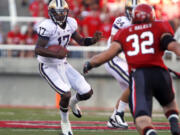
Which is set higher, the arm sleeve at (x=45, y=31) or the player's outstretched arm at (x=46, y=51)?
the arm sleeve at (x=45, y=31)

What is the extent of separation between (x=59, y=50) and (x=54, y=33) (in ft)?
1.22

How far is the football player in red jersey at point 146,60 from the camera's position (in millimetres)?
5566

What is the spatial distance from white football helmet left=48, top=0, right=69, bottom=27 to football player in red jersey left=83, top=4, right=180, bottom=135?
207 cm

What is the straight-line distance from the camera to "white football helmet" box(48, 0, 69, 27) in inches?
303

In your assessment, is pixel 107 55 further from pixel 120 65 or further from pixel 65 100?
pixel 120 65

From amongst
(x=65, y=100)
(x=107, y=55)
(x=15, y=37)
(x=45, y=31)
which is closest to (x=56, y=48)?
(x=45, y=31)

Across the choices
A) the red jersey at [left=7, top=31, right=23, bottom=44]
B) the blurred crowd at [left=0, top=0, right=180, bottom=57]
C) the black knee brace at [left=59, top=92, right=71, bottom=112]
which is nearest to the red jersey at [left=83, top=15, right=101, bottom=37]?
the blurred crowd at [left=0, top=0, right=180, bottom=57]

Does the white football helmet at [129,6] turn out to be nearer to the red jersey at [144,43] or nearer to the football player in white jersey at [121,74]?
the football player in white jersey at [121,74]

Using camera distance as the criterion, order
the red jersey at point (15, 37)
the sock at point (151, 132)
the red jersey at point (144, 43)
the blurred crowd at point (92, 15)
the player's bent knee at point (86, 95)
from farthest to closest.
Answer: the red jersey at point (15, 37) → the blurred crowd at point (92, 15) → the player's bent knee at point (86, 95) → the red jersey at point (144, 43) → the sock at point (151, 132)

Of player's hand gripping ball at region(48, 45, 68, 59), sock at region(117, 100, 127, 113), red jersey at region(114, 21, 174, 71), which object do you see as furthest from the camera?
sock at region(117, 100, 127, 113)

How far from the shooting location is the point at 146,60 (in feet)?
18.4

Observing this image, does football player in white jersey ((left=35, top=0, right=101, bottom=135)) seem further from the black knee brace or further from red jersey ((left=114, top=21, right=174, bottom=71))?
red jersey ((left=114, top=21, right=174, bottom=71))

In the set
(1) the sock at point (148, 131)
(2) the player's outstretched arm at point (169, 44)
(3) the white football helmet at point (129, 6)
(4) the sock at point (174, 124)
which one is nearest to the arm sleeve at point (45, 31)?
(3) the white football helmet at point (129, 6)

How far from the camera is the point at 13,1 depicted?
1525 centimetres
